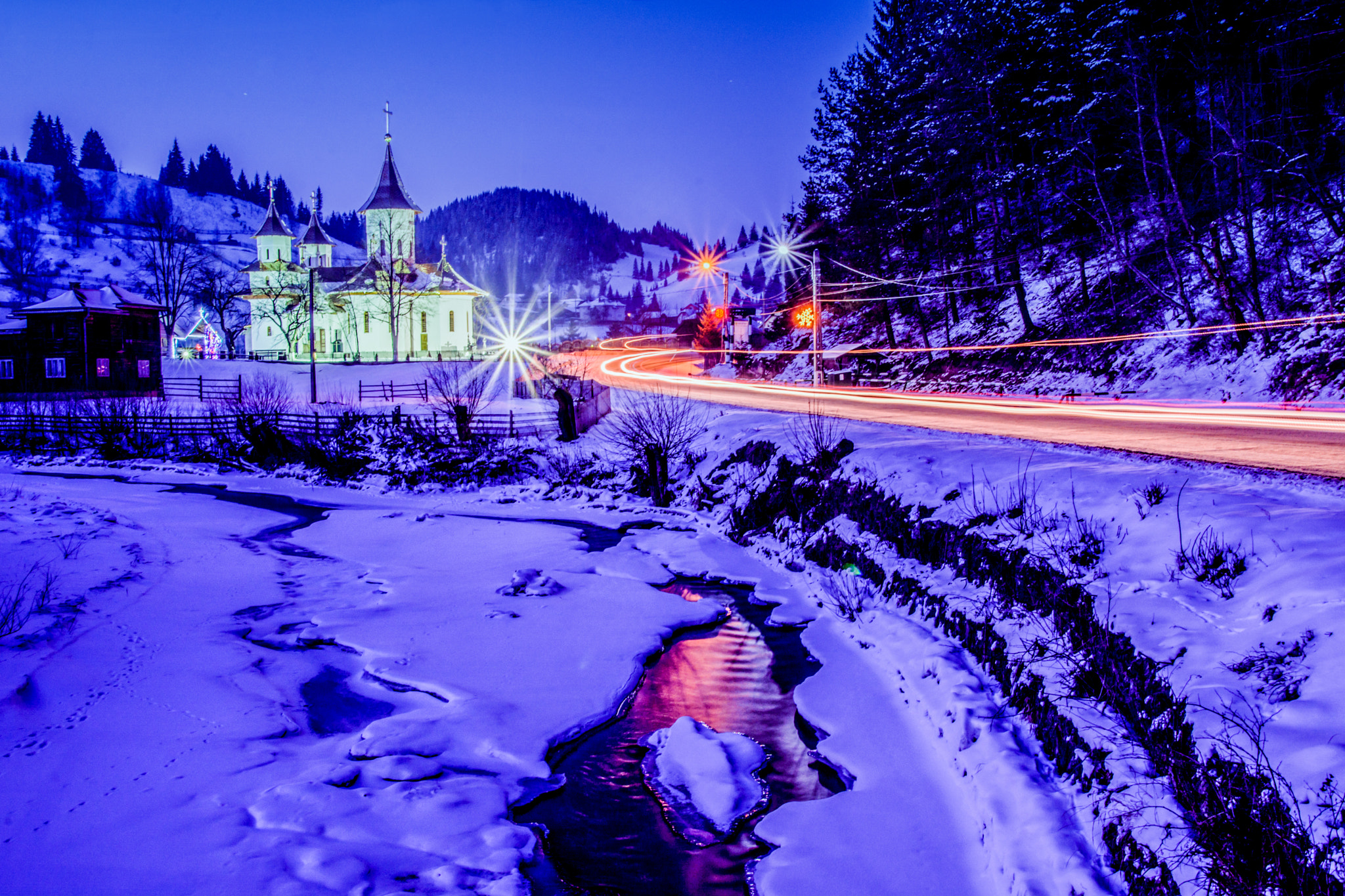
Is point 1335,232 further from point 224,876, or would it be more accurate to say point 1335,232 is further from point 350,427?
point 350,427

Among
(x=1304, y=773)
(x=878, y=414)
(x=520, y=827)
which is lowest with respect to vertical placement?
(x=520, y=827)

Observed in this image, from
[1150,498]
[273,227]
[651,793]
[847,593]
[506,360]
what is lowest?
[651,793]

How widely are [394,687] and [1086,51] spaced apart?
32802 millimetres

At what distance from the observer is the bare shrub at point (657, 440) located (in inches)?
868

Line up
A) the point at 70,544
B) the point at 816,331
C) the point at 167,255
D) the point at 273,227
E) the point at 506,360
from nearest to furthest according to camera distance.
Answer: the point at 70,544, the point at 816,331, the point at 506,360, the point at 273,227, the point at 167,255

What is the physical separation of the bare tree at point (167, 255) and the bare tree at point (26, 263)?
13379 mm

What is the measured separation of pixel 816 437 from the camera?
16594 millimetres

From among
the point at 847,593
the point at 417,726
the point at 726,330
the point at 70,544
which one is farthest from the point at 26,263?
the point at 847,593

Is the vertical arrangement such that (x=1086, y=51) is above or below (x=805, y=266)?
above

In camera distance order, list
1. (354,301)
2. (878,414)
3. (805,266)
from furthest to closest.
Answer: (354,301) < (805,266) < (878,414)

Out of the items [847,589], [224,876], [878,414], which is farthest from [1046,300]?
[224,876]

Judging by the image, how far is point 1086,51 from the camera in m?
29.1

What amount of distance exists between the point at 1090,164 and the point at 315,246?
3031 inches

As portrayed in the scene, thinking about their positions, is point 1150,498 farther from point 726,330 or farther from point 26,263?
point 26,263
